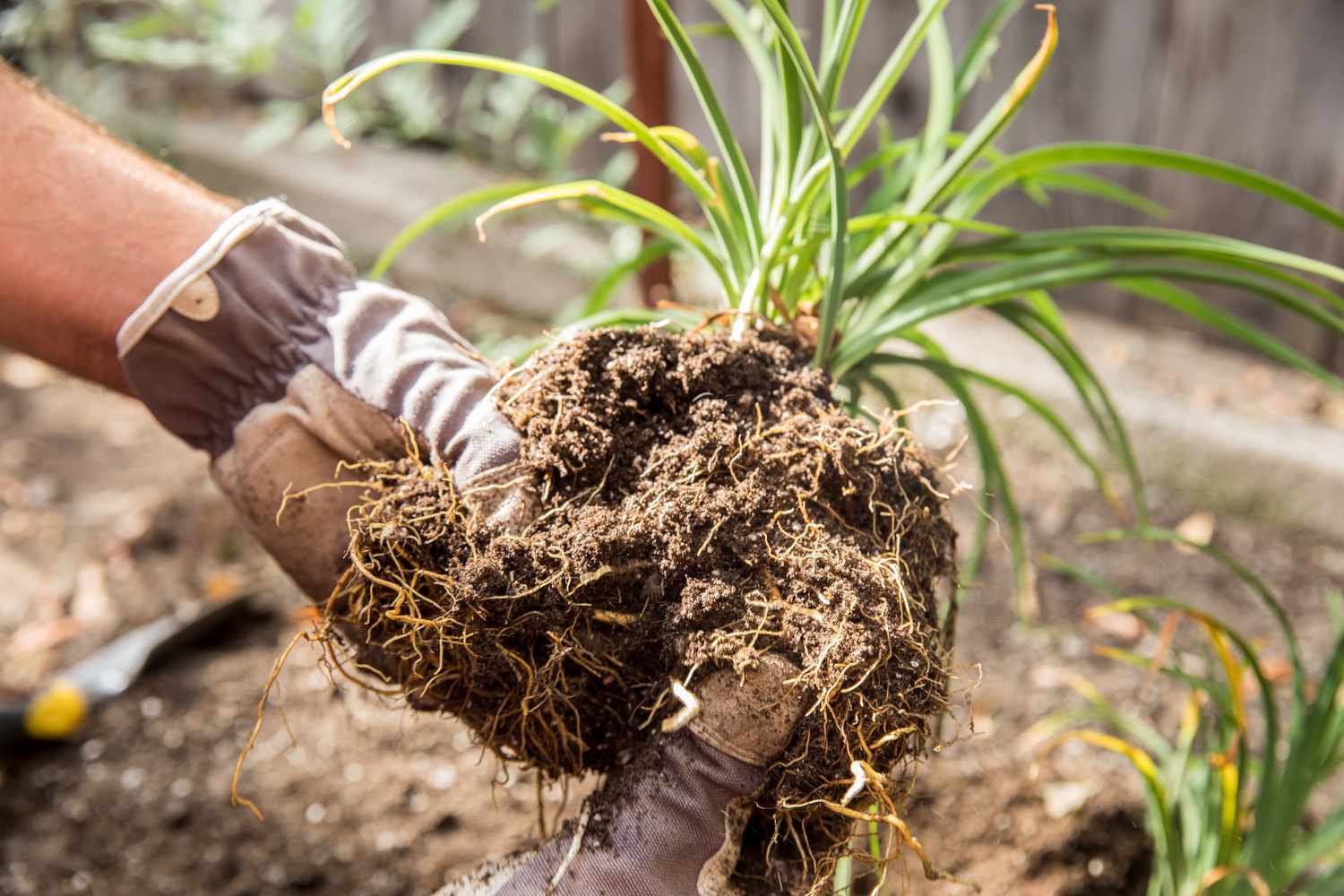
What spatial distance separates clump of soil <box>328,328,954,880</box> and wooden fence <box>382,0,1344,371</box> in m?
1.91

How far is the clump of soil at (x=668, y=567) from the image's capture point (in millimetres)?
786

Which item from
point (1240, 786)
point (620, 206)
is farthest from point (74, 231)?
point (1240, 786)

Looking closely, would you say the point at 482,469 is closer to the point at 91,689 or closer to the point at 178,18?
the point at 91,689

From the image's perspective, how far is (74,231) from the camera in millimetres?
989

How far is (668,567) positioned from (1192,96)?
7.06 ft

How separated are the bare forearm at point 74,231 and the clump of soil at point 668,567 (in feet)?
1.06

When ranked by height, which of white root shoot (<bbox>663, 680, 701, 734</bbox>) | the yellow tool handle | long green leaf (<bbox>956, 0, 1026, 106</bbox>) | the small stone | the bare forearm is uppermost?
long green leaf (<bbox>956, 0, 1026, 106</bbox>)

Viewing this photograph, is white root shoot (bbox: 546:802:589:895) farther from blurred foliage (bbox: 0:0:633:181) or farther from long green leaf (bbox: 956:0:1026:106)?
blurred foliage (bbox: 0:0:633:181)

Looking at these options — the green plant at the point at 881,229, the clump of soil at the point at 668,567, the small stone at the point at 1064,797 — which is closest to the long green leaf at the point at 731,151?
the green plant at the point at 881,229

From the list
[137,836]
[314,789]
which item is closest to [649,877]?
[314,789]

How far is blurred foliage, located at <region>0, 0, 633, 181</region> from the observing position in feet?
9.03

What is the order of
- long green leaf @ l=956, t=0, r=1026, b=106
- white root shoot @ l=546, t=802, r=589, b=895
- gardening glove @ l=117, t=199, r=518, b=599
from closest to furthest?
white root shoot @ l=546, t=802, r=589, b=895
gardening glove @ l=117, t=199, r=518, b=599
long green leaf @ l=956, t=0, r=1026, b=106

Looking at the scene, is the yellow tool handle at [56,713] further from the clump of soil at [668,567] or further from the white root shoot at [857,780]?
the white root shoot at [857,780]

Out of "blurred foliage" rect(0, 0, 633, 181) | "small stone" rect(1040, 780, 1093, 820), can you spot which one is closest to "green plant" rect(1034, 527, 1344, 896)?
"small stone" rect(1040, 780, 1093, 820)
